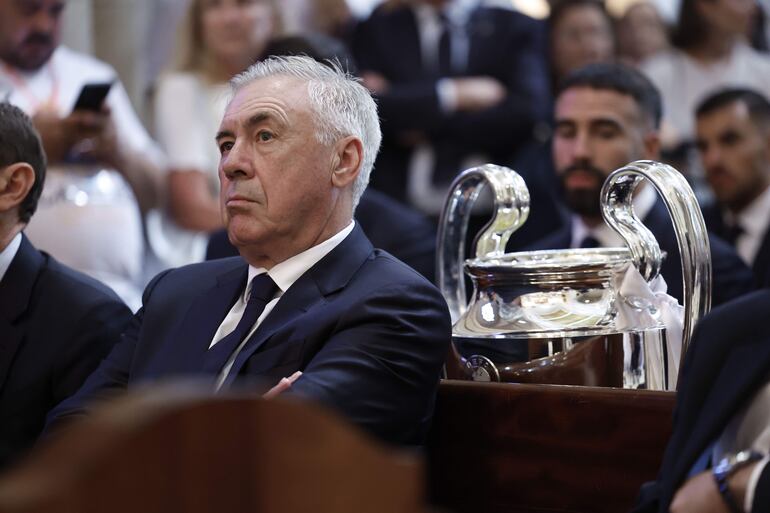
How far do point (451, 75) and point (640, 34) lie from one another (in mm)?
1298

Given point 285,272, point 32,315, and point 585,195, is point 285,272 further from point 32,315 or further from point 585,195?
point 585,195

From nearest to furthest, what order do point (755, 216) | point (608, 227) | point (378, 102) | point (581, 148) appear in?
point (608, 227) → point (581, 148) → point (378, 102) → point (755, 216)

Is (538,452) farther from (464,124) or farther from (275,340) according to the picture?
(464,124)

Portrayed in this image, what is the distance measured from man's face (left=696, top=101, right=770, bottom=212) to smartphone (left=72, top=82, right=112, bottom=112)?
2071 millimetres

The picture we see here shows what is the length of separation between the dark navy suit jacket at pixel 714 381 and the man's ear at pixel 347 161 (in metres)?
0.84

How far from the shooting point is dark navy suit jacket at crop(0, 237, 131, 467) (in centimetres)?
255

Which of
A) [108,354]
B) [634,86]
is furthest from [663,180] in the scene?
[634,86]

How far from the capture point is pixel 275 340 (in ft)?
7.12

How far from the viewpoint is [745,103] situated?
4395 mm

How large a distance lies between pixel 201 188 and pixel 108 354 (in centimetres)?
171

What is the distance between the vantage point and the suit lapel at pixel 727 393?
1.68 metres

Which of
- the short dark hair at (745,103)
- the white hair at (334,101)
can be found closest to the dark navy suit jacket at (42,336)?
the white hair at (334,101)

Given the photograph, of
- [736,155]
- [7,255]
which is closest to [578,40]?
[736,155]

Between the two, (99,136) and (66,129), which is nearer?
(66,129)
